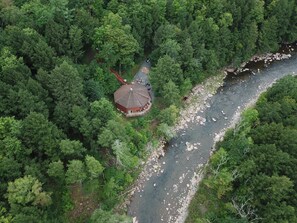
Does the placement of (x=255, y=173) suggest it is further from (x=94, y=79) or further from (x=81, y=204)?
(x=94, y=79)

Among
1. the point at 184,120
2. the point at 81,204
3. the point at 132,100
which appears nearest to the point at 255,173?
the point at 184,120

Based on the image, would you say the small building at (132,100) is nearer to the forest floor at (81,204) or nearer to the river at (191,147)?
the river at (191,147)

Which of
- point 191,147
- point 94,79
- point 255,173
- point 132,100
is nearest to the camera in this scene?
point 255,173

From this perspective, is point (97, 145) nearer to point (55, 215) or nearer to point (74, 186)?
point (74, 186)

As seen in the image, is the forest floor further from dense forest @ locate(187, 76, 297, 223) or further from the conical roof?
the conical roof

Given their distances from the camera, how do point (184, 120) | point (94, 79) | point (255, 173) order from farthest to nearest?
point (184, 120), point (94, 79), point (255, 173)
